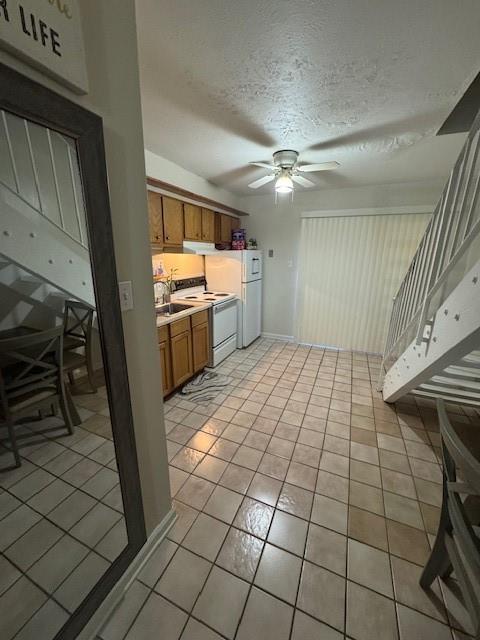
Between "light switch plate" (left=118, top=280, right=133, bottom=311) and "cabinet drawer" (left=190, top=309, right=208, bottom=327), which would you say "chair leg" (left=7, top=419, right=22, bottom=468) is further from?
"cabinet drawer" (left=190, top=309, right=208, bottom=327)

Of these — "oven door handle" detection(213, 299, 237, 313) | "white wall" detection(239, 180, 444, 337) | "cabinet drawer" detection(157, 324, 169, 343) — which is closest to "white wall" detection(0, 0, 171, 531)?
"cabinet drawer" detection(157, 324, 169, 343)

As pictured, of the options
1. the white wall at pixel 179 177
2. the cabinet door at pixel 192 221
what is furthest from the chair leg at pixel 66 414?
the cabinet door at pixel 192 221

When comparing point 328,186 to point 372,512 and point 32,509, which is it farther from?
point 32,509

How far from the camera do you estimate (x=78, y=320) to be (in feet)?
3.28

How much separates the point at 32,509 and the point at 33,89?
1.36 meters

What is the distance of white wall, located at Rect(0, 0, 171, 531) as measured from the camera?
32.3 inches

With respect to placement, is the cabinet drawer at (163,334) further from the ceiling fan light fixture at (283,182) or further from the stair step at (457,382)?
the stair step at (457,382)

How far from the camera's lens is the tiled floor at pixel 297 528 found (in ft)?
3.59

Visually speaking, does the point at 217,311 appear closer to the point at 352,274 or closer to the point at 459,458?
the point at 352,274

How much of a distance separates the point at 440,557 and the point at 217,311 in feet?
9.16

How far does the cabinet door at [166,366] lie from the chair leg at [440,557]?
86.7 inches

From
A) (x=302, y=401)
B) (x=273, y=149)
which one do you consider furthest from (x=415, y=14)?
(x=302, y=401)

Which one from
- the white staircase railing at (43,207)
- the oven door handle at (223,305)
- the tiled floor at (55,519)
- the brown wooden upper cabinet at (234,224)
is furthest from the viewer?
the brown wooden upper cabinet at (234,224)

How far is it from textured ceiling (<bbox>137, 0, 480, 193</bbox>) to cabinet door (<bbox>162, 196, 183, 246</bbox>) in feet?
1.79
